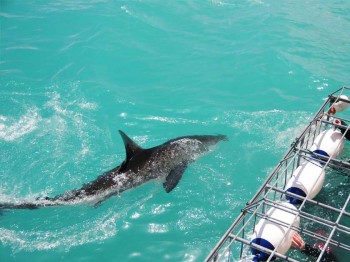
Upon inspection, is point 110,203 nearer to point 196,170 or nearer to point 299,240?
point 196,170

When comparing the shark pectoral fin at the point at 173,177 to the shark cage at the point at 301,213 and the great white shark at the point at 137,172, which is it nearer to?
the great white shark at the point at 137,172

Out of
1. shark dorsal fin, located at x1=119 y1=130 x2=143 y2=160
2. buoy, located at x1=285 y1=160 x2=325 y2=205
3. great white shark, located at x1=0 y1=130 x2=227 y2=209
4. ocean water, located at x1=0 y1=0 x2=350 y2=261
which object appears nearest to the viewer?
buoy, located at x1=285 y1=160 x2=325 y2=205

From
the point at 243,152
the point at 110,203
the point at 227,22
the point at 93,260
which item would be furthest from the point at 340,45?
the point at 93,260

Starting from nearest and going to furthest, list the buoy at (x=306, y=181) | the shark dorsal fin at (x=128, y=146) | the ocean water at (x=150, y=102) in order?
the buoy at (x=306, y=181) → the ocean water at (x=150, y=102) → the shark dorsal fin at (x=128, y=146)

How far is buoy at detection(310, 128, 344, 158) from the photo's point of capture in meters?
6.14

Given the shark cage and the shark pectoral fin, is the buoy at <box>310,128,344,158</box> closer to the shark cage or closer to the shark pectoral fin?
the shark cage

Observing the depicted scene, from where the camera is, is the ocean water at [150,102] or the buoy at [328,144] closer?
the buoy at [328,144]

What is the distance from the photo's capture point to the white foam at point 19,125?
31.4 ft

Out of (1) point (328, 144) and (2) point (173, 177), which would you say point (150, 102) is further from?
(1) point (328, 144)

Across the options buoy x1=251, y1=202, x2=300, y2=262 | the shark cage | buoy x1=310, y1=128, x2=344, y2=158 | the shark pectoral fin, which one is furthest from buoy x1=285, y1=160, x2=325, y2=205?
the shark pectoral fin

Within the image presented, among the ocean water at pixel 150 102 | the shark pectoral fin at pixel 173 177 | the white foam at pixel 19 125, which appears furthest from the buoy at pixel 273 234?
the white foam at pixel 19 125

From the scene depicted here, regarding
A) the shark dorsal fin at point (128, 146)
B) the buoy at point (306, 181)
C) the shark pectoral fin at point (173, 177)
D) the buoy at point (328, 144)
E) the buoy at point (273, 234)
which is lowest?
the shark pectoral fin at point (173, 177)

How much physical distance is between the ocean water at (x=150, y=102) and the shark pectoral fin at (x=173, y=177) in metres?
0.18

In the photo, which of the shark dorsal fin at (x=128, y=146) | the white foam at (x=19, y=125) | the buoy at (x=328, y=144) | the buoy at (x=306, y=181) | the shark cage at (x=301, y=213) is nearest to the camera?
the shark cage at (x=301, y=213)
